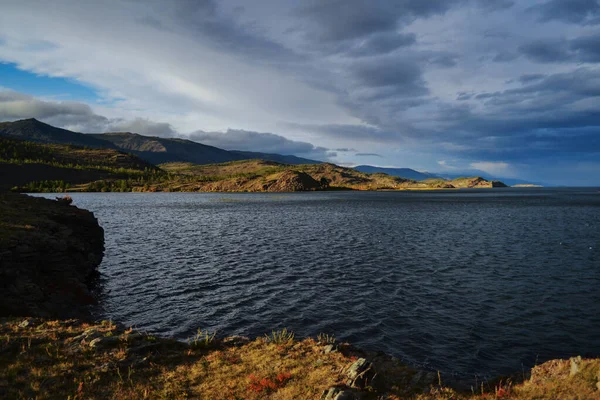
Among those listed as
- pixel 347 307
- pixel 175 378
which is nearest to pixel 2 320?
pixel 175 378

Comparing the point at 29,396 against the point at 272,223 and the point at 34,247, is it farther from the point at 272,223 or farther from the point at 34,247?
the point at 272,223

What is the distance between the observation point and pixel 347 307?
29250 mm

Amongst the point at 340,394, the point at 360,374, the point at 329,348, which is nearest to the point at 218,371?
the point at 329,348

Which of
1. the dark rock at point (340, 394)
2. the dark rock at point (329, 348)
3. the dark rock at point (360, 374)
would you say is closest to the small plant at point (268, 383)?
the dark rock at point (340, 394)

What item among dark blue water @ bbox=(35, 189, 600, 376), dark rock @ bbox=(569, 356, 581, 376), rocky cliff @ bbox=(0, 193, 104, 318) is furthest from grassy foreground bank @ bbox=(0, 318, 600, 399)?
rocky cliff @ bbox=(0, 193, 104, 318)

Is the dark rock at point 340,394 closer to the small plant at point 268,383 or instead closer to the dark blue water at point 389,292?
the small plant at point 268,383

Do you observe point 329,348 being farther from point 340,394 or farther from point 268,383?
Answer: point 340,394

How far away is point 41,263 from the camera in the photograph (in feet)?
99.5

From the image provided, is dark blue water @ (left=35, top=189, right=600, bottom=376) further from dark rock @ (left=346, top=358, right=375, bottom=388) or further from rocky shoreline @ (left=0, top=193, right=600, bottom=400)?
dark rock @ (left=346, top=358, right=375, bottom=388)

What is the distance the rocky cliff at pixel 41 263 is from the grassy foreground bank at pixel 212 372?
7278mm

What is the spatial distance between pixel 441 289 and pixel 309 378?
2276 centimetres

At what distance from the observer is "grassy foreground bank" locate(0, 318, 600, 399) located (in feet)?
46.4

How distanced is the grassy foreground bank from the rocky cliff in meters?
7.28

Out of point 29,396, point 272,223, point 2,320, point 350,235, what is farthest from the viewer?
point 272,223
